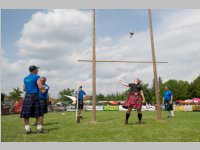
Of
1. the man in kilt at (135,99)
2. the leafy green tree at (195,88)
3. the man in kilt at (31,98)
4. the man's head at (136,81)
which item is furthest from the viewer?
the leafy green tree at (195,88)

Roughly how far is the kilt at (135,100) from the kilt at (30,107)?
3.10 meters

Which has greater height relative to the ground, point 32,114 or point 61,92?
point 61,92

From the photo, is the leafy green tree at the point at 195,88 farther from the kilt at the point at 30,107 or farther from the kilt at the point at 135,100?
the kilt at the point at 30,107

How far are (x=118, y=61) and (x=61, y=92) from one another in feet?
190

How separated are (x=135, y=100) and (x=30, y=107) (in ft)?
11.2

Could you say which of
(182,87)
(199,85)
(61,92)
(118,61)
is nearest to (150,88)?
(182,87)

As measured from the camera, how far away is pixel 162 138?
17.4 feet

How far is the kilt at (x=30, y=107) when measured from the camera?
20.5ft

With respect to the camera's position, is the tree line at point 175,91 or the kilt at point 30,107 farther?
the tree line at point 175,91

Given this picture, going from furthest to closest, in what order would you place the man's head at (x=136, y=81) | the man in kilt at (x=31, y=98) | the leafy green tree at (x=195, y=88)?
the leafy green tree at (x=195, y=88) → the man's head at (x=136, y=81) → the man in kilt at (x=31, y=98)

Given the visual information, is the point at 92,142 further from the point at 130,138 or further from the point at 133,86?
the point at 133,86

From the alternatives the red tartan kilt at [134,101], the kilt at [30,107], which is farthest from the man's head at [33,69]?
the red tartan kilt at [134,101]

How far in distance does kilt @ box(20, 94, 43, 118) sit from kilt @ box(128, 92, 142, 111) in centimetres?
310

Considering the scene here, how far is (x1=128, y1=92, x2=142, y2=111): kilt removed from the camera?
326 inches
